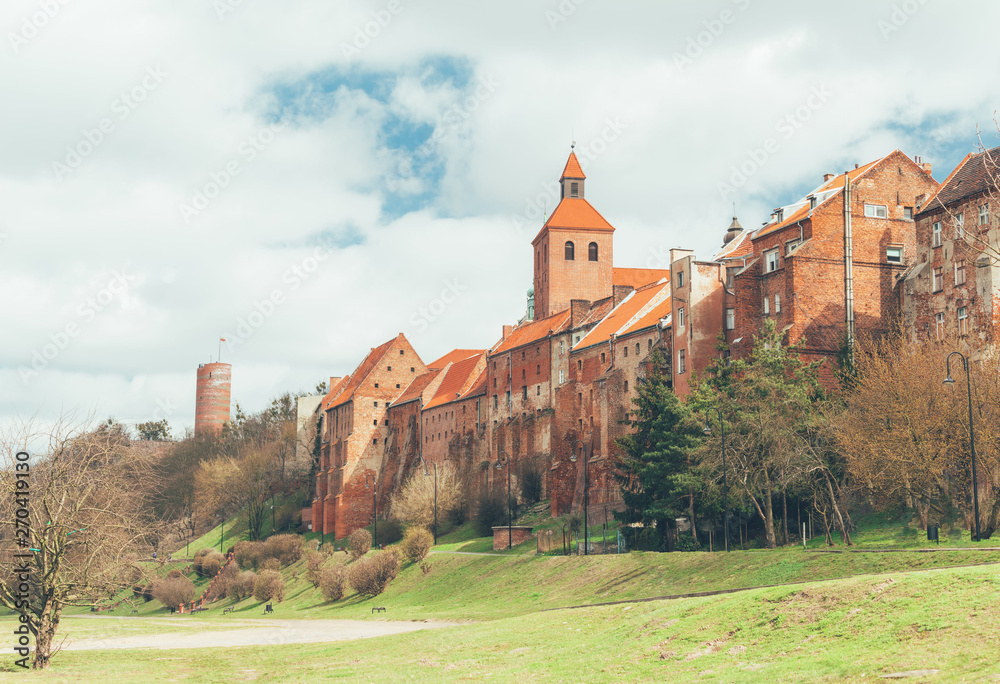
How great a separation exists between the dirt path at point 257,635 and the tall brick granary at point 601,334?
62.8ft

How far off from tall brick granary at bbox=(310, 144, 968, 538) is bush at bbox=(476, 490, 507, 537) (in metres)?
3.76

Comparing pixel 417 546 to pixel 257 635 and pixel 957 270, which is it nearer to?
pixel 257 635

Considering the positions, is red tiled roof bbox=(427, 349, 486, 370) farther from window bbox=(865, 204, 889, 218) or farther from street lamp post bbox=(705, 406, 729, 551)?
street lamp post bbox=(705, 406, 729, 551)

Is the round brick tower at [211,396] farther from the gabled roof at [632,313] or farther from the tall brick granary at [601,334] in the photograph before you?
the gabled roof at [632,313]

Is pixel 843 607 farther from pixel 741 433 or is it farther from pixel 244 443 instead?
pixel 244 443

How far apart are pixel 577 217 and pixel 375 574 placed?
170 ft

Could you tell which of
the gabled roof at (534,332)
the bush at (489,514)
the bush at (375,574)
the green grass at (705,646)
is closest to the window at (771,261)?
the gabled roof at (534,332)

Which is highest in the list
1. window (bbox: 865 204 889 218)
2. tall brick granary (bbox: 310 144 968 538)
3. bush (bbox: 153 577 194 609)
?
window (bbox: 865 204 889 218)

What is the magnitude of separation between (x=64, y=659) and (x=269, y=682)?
321 inches

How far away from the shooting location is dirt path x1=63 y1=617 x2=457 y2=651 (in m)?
35.0

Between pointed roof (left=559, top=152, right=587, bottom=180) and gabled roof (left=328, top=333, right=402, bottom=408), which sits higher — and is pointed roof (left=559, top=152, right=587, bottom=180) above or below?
above

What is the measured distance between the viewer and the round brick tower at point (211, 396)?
161375mm

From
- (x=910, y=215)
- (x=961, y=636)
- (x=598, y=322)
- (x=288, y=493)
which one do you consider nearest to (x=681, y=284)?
(x=910, y=215)

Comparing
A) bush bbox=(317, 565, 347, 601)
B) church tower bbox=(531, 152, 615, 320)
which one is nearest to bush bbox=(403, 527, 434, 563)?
bush bbox=(317, 565, 347, 601)
